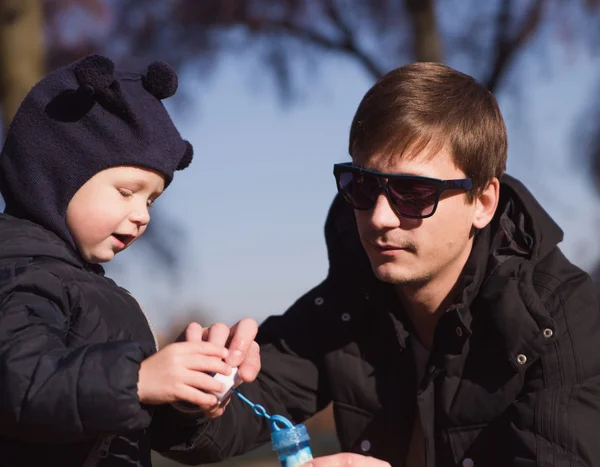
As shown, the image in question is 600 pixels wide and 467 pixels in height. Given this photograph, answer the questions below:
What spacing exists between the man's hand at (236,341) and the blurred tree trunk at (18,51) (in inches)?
176

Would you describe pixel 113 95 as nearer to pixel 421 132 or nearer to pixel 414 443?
pixel 421 132

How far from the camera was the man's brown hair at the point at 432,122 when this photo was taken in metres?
3.39

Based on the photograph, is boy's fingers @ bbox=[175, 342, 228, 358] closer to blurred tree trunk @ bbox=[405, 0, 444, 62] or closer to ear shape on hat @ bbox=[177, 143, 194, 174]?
ear shape on hat @ bbox=[177, 143, 194, 174]

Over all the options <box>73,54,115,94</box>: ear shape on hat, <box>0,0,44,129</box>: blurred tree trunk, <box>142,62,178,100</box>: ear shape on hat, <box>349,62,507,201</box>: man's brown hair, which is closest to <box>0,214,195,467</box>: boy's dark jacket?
<box>73,54,115,94</box>: ear shape on hat

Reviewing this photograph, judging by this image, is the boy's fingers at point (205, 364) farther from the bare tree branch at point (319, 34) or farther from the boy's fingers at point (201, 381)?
the bare tree branch at point (319, 34)

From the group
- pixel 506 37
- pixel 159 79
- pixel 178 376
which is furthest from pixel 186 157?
pixel 506 37

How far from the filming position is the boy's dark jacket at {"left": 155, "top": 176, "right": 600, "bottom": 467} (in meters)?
3.15

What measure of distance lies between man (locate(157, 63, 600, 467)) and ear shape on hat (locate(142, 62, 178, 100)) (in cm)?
76

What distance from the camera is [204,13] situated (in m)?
8.14

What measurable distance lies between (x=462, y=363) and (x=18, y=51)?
4.72 m

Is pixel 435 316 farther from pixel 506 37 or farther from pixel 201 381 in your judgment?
pixel 506 37

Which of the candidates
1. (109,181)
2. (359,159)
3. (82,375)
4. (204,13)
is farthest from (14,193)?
(204,13)

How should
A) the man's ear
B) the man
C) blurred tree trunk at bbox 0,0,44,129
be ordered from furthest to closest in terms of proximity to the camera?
blurred tree trunk at bbox 0,0,44,129 < the man's ear < the man

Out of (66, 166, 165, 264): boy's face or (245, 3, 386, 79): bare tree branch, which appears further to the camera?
(245, 3, 386, 79): bare tree branch
